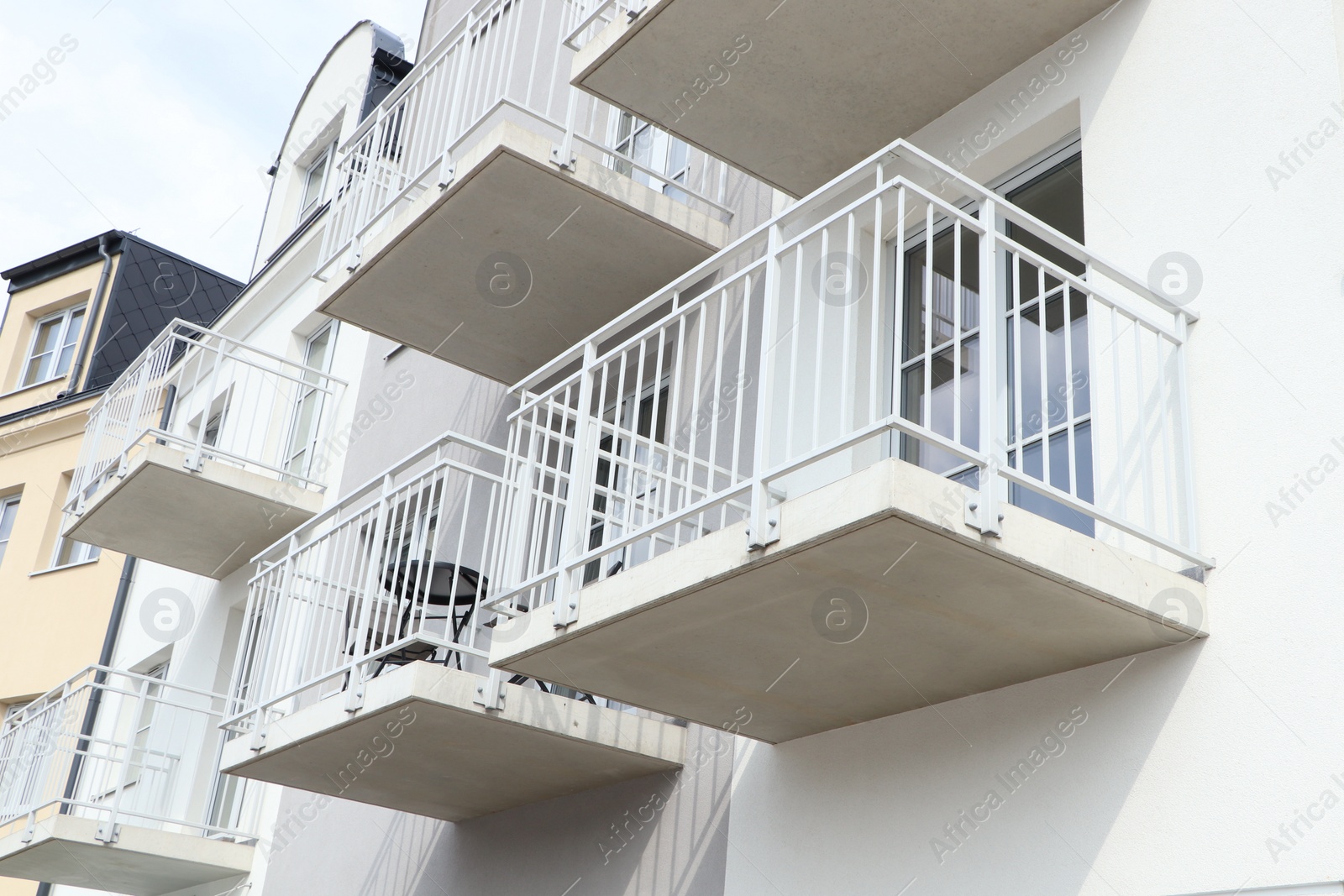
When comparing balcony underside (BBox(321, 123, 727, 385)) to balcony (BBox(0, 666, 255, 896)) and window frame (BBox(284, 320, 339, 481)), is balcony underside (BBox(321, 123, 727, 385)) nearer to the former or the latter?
balcony (BBox(0, 666, 255, 896))

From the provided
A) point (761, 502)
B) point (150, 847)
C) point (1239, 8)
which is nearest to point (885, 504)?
point (761, 502)

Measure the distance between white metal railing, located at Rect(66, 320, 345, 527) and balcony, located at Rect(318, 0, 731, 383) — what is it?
272 centimetres

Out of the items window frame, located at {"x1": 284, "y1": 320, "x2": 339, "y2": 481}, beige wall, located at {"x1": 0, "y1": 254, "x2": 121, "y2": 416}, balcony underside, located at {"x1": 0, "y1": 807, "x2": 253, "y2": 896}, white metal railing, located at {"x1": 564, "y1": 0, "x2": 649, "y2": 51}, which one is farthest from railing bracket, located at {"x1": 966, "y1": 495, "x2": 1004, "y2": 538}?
beige wall, located at {"x1": 0, "y1": 254, "x2": 121, "y2": 416}

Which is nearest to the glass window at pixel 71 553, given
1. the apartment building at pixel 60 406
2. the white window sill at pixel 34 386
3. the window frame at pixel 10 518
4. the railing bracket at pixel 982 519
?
the apartment building at pixel 60 406

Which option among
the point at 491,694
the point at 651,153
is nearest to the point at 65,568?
the point at 651,153

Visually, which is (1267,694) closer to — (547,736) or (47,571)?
(547,736)

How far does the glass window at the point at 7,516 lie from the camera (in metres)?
21.2

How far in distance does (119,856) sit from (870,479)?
9.36 meters

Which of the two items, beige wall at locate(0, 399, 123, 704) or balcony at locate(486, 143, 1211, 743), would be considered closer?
balcony at locate(486, 143, 1211, 743)

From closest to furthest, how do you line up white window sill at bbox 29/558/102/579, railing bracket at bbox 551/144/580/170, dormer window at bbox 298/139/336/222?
1. railing bracket at bbox 551/144/580/170
2. dormer window at bbox 298/139/336/222
3. white window sill at bbox 29/558/102/579

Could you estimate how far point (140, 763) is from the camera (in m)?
12.3

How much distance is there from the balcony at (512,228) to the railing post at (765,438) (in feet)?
9.64

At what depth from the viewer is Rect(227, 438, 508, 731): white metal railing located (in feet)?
22.8

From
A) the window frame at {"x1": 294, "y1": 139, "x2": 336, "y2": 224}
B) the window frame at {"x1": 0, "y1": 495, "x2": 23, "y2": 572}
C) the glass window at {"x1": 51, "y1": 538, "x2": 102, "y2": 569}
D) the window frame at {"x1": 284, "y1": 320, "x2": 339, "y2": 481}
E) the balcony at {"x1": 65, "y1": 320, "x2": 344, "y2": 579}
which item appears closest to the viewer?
the balcony at {"x1": 65, "y1": 320, "x2": 344, "y2": 579}
